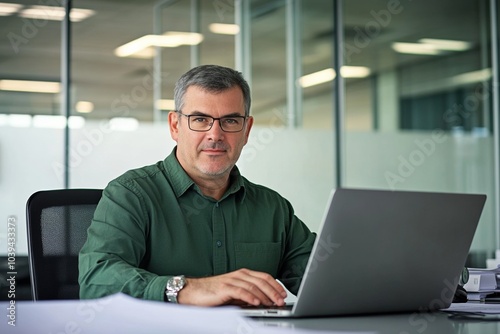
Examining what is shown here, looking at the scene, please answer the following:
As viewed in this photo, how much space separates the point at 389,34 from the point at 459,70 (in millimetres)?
614

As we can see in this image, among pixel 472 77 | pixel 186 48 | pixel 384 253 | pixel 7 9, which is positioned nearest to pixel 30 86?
pixel 7 9

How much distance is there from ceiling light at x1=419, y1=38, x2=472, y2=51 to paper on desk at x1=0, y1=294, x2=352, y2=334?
5.05 metres

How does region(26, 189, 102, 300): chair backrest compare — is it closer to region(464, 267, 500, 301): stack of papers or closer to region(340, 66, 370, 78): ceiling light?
region(464, 267, 500, 301): stack of papers

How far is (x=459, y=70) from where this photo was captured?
5.70 meters

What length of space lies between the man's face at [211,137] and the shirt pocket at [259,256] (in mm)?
216

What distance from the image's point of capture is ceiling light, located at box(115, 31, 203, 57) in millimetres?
4778

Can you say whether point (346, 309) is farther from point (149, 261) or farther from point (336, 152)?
point (336, 152)

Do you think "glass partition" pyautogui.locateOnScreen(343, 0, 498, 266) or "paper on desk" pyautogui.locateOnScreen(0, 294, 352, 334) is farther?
"glass partition" pyautogui.locateOnScreen(343, 0, 498, 266)

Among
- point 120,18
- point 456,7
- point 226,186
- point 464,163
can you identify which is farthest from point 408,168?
point 226,186

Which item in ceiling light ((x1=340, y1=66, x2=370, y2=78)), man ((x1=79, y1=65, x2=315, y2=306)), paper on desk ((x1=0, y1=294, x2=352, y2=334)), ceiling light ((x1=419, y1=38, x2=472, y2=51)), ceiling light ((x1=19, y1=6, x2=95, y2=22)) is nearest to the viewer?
paper on desk ((x1=0, y1=294, x2=352, y2=334))

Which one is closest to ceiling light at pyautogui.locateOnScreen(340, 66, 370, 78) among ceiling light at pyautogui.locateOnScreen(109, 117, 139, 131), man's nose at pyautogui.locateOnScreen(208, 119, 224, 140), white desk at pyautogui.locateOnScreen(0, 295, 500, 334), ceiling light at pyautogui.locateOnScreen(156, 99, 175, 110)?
ceiling light at pyautogui.locateOnScreen(156, 99, 175, 110)

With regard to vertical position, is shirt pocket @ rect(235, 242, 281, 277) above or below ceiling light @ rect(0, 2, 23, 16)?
below

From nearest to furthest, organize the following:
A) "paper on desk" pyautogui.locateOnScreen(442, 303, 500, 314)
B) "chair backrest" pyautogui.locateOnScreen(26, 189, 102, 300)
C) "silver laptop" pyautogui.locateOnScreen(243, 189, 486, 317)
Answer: "silver laptop" pyautogui.locateOnScreen(243, 189, 486, 317), "paper on desk" pyautogui.locateOnScreen(442, 303, 500, 314), "chair backrest" pyautogui.locateOnScreen(26, 189, 102, 300)

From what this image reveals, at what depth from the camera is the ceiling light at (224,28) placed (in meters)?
5.07
